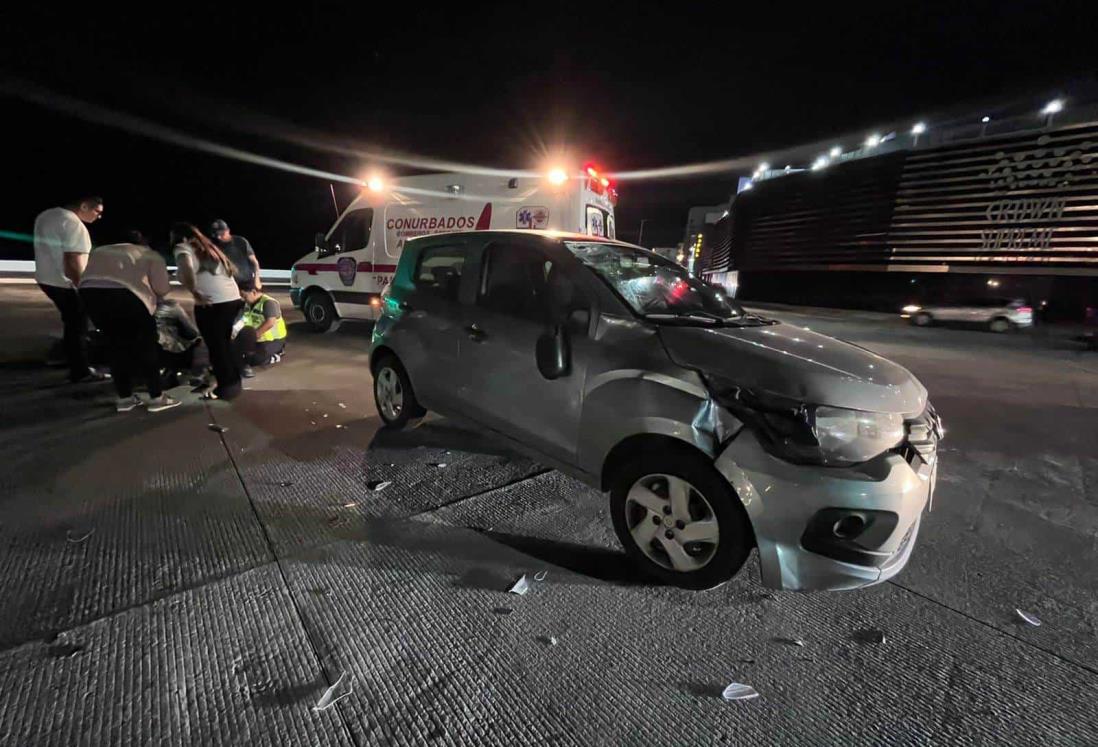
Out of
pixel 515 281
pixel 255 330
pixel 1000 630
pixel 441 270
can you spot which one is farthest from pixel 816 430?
pixel 255 330

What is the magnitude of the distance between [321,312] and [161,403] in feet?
18.7

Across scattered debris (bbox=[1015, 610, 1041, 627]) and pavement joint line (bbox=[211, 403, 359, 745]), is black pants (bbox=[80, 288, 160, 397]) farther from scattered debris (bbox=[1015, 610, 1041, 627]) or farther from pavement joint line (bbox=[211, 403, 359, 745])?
scattered debris (bbox=[1015, 610, 1041, 627])

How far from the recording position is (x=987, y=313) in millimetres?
16953

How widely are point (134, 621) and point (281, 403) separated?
11.5 ft

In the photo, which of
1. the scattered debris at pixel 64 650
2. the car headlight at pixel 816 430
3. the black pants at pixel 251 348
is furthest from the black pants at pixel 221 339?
the car headlight at pixel 816 430

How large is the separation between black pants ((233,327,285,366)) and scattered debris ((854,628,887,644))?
267 inches

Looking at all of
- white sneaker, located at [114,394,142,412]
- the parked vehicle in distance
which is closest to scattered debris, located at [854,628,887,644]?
white sneaker, located at [114,394,142,412]

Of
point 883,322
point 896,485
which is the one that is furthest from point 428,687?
point 883,322

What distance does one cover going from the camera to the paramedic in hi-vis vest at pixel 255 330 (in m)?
6.50

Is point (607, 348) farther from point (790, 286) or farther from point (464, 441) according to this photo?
point (790, 286)

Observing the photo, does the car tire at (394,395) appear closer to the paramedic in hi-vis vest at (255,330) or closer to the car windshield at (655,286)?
the car windshield at (655,286)

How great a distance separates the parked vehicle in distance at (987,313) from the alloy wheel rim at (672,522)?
1990cm

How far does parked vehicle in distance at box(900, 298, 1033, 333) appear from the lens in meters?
16.6

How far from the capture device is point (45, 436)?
13.9 feet
